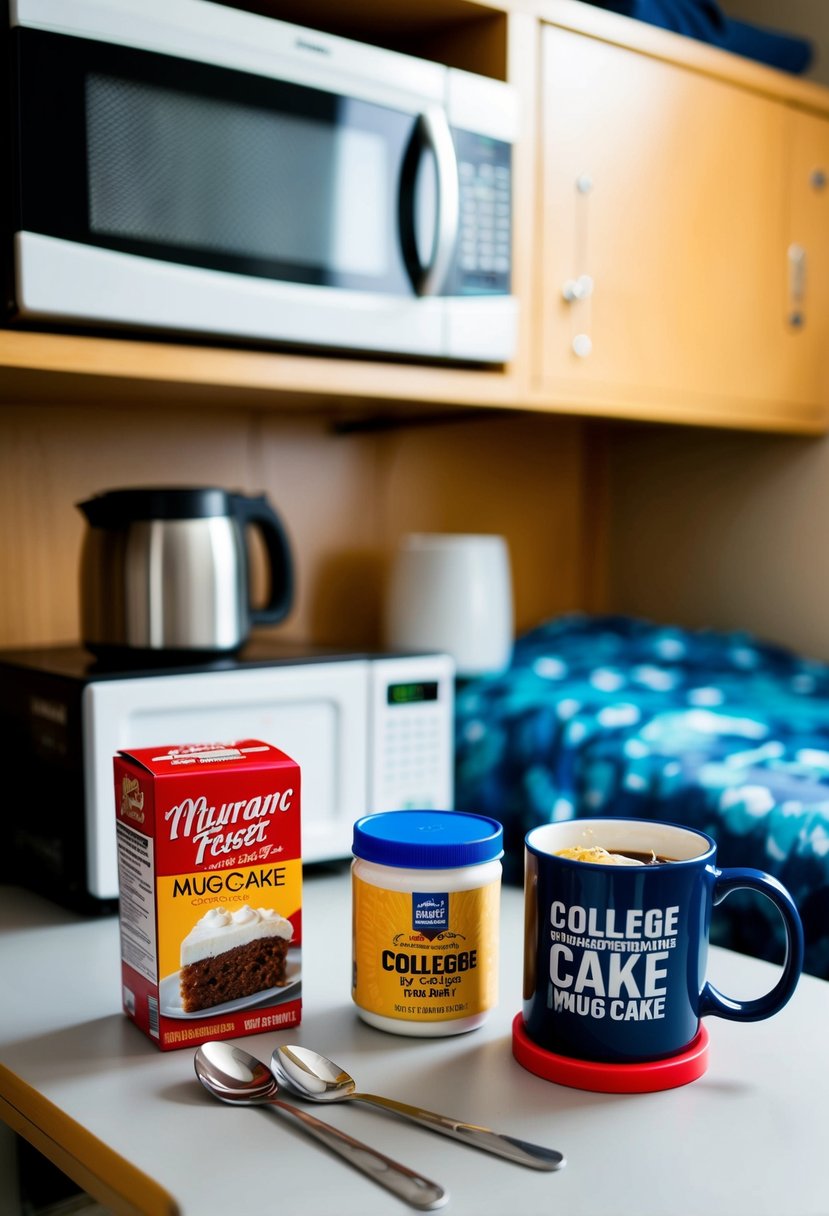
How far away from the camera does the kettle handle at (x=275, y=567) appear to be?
3.92 ft

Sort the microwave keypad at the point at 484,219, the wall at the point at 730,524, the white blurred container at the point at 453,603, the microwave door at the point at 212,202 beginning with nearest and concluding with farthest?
the microwave door at the point at 212,202, the microwave keypad at the point at 484,219, the white blurred container at the point at 453,603, the wall at the point at 730,524

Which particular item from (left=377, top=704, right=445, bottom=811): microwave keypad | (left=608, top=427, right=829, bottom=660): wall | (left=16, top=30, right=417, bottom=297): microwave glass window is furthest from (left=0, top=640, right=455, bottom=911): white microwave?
(left=608, top=427, right=829, bottom=660): wall

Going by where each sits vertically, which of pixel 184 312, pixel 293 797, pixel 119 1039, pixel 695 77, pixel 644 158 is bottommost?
pixel 119 1039

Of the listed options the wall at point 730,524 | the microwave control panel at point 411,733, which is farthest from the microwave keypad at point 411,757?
the wall at point 730,524

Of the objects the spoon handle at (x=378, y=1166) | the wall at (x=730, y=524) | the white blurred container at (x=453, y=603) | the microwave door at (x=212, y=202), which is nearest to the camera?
the spoon handle at (x=378, y=1166)

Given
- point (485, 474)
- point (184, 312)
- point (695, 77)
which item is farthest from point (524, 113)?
point (485, 474)

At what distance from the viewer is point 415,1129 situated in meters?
0.61

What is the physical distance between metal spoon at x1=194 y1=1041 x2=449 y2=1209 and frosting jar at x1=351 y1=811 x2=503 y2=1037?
0.10 metres

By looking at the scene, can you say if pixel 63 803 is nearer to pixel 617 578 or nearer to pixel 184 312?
pixel 184 312

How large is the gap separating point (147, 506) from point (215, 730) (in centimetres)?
23

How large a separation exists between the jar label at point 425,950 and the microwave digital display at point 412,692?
439 mm

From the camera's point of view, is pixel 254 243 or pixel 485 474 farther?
pixel 485 474

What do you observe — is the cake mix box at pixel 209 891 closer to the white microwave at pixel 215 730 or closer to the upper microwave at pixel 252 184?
the white microwave at pixel 215 730

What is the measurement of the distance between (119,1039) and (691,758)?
2.07 ft
